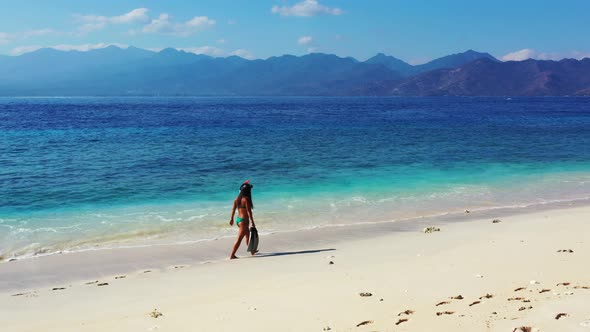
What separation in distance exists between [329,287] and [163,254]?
5.22 meters

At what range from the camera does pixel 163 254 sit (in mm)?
12148

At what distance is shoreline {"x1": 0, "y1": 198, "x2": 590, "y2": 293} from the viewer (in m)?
10.6

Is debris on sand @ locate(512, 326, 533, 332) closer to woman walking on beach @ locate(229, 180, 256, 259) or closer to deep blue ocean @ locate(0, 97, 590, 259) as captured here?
woman walking on beach @ locate(229, 180, 256, 259)

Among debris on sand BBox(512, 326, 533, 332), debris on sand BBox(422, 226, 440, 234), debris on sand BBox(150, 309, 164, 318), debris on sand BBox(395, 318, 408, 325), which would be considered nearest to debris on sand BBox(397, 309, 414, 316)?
debris on sand BBox(395, 318, 408, 325)

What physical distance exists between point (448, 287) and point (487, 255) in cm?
280

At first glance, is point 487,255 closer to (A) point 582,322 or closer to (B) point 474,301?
(B) point 474,301

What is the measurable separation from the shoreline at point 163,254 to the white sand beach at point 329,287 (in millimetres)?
61

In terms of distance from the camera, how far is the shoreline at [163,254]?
34.6 feet

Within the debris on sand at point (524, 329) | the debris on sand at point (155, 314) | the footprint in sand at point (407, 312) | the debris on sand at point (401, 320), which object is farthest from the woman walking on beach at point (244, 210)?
the debris on sand at point (524, 329)

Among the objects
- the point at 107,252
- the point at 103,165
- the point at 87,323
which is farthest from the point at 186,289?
the point at 103,165

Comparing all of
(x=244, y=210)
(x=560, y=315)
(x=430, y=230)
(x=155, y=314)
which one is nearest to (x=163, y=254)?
(x=244, y=210)

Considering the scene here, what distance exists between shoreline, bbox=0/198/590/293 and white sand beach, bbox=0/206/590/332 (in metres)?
0.06

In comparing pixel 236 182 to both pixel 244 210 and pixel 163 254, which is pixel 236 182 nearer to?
pixel 244 210

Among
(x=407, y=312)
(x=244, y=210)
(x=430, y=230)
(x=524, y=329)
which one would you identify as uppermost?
(x=244, y=210)
